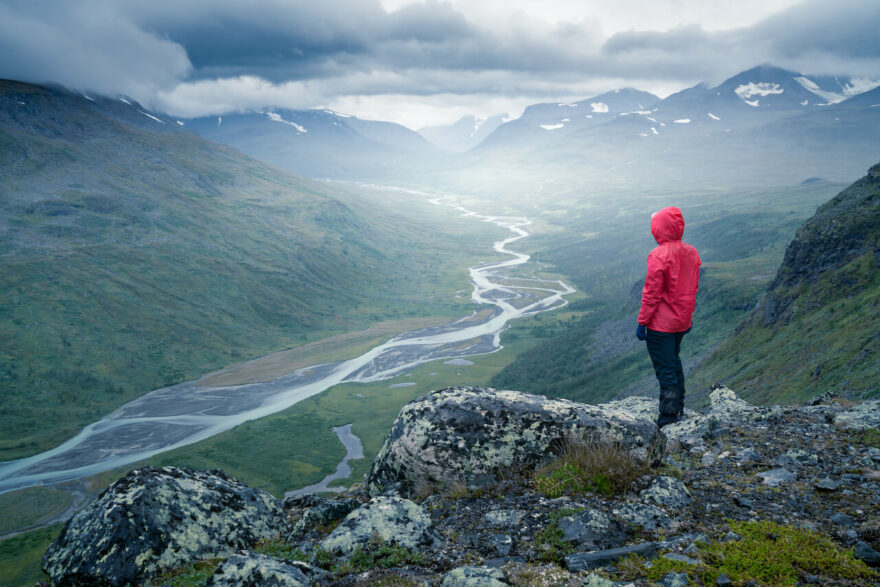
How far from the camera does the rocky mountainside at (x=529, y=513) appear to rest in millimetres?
6246

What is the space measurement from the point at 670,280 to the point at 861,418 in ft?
20.7

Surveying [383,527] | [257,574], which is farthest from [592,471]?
[257,574]

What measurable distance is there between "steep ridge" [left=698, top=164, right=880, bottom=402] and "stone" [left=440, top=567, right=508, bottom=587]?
21090 millimetres

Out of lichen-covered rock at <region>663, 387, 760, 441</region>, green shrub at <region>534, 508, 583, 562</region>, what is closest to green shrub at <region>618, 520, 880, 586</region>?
green shrub at <region>534, 508, 583, 562</region>

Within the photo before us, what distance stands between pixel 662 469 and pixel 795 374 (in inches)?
1127

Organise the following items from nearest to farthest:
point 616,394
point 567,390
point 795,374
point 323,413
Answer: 1. point 795,374
2. point 616,394
3. point 567,390
4. point 323,413

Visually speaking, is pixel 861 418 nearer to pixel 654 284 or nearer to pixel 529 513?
pixel 654 284

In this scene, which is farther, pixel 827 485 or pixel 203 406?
pixel 203 406

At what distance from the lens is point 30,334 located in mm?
144875

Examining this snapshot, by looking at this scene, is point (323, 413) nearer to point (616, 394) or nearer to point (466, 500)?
point (616, 394)

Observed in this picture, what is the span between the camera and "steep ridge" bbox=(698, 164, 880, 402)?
27.0 meters

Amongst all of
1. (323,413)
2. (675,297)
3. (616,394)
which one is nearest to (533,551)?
(675,297)

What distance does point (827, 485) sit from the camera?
7.93 m

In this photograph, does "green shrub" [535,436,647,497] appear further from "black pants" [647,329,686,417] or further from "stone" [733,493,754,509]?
A: "black pants" [647,329,686,417]
